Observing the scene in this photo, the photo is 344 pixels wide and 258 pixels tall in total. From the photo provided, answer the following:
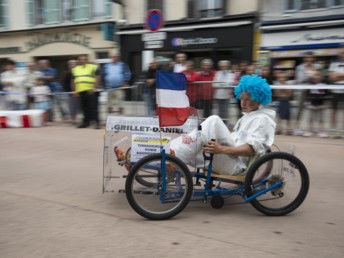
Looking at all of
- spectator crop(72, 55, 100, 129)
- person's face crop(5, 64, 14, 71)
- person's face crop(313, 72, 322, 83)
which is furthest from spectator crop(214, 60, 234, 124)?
person's face crop(5, 64, 14, 71)

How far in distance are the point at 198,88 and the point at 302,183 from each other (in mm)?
3699

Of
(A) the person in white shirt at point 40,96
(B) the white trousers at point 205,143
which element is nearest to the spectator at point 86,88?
(A) the person in white shirt at point 40,96

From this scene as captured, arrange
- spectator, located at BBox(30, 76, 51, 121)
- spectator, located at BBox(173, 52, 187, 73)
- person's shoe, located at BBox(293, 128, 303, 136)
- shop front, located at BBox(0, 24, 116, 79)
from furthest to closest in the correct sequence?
shop front, located at BBox(0, 24, 116, 79)
spectator, located at BBox(30, 76, 51, 121)
spectator, located at BBox(173, 52, 187, 73)
person's shoe, located at BBox(293, 128, 303, 136)

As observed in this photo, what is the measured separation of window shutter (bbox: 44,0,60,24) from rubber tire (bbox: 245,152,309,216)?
15.6 metres

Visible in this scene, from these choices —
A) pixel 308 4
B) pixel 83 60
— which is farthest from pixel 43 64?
pixel 308 4

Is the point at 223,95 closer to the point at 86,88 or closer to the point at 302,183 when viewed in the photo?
the point at 86,88

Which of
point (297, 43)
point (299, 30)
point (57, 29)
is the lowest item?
point (297, 43)

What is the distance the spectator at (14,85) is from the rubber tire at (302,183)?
8199 mm

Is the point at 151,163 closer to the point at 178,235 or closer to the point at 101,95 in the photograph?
the point at 178,235

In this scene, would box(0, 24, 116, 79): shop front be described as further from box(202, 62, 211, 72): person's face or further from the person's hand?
the person's hand

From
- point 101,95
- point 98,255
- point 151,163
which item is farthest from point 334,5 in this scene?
point 98,255

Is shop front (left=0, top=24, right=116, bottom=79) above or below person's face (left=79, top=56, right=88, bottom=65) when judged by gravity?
above

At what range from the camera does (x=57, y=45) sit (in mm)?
16438

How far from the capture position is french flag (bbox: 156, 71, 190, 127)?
3.04 metres
